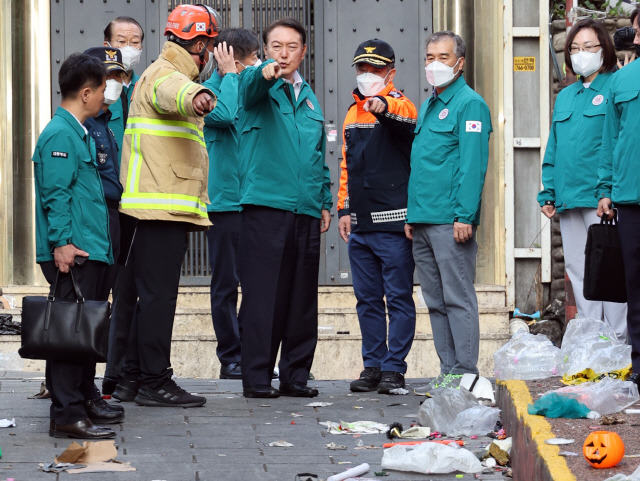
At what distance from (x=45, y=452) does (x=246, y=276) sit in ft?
7.02

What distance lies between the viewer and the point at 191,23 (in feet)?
21.4

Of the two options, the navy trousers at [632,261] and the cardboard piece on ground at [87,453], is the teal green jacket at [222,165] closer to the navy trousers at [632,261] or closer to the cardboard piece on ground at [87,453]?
the navy trousers at [632,261]

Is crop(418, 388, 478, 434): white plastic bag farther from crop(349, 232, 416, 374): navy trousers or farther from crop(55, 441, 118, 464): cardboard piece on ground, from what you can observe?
crop(55, 441, 118, 464): cardboard piece on ground

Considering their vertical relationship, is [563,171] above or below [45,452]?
above

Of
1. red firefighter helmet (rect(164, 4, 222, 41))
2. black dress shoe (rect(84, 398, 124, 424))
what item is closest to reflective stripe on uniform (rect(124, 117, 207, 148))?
red firefighter helmet (rect(164, 4, 222, 41))

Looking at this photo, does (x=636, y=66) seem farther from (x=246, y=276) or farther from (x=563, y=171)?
(x=246, y=276)

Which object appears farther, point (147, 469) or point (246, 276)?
point (246, 276)

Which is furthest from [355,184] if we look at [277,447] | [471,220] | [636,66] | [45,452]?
[45,452]

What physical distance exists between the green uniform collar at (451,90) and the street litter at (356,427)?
2.21 meters

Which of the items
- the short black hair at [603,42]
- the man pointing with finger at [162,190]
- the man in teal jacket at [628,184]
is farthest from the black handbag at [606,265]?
the man pointing with finger at [162,190]

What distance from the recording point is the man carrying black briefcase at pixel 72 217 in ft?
18.1

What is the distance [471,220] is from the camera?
6.94 metres

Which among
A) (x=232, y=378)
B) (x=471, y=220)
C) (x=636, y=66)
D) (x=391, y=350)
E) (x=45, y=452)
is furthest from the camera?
(x=232, y=378)

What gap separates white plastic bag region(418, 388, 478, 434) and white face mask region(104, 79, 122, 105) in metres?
2.46
